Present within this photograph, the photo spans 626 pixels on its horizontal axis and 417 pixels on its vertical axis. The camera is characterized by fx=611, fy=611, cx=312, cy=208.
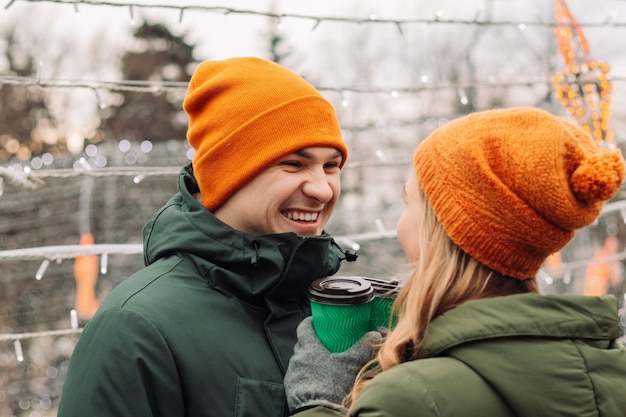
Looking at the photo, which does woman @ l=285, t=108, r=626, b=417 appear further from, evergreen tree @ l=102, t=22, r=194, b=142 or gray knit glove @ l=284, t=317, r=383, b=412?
evergreen tree @ l=102, t=22, r=194, b=142

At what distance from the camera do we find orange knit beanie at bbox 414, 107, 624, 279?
4.14 ft

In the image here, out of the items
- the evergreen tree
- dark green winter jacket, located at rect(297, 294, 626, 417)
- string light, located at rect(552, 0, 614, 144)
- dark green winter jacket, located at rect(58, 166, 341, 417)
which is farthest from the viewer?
the evergreen tree

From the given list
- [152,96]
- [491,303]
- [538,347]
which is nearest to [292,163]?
[491,303]

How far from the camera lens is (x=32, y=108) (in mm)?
14375

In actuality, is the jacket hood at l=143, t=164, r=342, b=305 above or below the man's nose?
below

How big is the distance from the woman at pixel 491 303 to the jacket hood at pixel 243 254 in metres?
0.19

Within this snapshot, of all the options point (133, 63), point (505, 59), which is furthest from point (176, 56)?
point (505, 59)

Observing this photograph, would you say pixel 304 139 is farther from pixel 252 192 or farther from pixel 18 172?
pixel 18 172

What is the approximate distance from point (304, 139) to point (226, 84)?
0.28m

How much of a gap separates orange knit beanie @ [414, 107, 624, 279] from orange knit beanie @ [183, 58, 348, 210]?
538 mm

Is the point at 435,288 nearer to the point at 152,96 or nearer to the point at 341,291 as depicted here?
the point at 341,291

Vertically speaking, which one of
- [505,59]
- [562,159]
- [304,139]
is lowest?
[505,59]

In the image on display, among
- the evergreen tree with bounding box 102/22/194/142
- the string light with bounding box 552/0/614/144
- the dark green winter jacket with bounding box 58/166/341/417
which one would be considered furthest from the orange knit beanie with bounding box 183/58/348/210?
the evergreen tree with bounding box 102/22/194/142

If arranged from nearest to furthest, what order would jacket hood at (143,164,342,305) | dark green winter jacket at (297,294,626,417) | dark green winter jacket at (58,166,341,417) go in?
1. dark green winter jacket at (297,294,626,417)
2. dark green winter jacket at (58,166,341,417)
3. jacket hood at (143,164,342,305)
